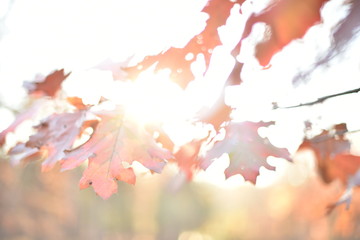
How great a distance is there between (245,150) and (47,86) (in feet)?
2.63

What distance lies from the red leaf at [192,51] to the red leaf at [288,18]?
0.11m

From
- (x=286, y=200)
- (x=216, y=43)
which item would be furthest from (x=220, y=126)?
(x=286, y=200)

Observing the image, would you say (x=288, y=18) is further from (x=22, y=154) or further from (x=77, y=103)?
(x=22, y=154)

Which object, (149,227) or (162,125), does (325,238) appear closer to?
(162,125)

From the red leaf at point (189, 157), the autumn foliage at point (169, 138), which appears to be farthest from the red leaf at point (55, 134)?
the red leaf at point (189, 157)

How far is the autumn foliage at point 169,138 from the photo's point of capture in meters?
1.05

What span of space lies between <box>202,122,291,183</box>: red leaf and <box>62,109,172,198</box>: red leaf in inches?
5.7

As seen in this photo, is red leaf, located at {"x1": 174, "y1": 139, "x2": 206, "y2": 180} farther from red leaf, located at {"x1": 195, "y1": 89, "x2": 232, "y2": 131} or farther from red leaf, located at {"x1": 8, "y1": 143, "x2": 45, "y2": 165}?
red leaf, located at {"x1": 8, "y1": 143, "x2": 45, "y2": 165}

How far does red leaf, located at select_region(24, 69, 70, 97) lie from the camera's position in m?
1.48

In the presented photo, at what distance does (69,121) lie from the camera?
4.16 ft

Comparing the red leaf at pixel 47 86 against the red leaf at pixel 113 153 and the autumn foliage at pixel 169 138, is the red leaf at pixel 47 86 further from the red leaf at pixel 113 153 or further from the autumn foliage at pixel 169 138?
the red leaf at pixel 113 153

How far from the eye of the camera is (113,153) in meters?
1.14

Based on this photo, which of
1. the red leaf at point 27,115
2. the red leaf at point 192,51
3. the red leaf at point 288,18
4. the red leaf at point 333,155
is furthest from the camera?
the red leaf at point 27,115

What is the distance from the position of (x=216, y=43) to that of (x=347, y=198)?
811mm
